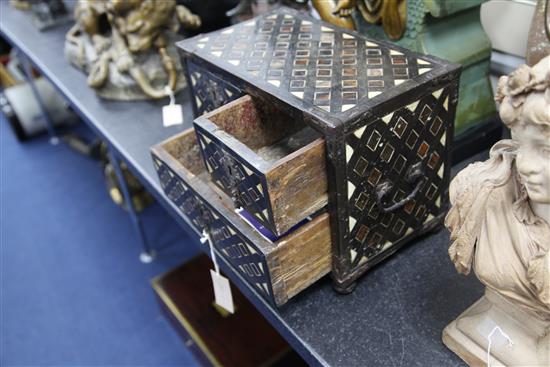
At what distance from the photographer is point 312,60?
83 centimetres

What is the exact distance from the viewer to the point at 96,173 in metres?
2.21

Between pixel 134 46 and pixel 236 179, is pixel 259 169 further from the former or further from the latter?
pixel 134 46

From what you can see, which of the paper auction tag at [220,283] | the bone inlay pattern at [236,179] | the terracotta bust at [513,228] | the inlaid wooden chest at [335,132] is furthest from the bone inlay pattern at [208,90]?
the terracotta bust at [513,228]

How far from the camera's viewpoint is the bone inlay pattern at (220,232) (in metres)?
0.76

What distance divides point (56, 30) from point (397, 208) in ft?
5.27

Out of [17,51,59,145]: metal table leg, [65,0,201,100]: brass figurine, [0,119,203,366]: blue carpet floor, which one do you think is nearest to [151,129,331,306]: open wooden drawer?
[65,0,201,100]: brass figurine

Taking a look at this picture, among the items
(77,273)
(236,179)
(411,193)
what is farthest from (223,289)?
(77,273)

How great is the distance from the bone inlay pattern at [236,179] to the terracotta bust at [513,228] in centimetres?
24

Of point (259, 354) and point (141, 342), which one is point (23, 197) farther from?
point (259, 354)

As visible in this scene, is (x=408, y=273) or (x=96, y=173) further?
(x=96, y=173)

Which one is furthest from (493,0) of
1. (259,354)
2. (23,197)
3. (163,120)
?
(23,197)

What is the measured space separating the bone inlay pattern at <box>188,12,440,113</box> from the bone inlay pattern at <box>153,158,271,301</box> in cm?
21

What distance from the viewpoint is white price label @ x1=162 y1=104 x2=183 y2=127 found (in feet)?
4.26

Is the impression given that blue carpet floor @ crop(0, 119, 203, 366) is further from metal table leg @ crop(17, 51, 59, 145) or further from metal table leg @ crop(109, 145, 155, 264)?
metal table leg @ crop(17, 51, 59, 145)
